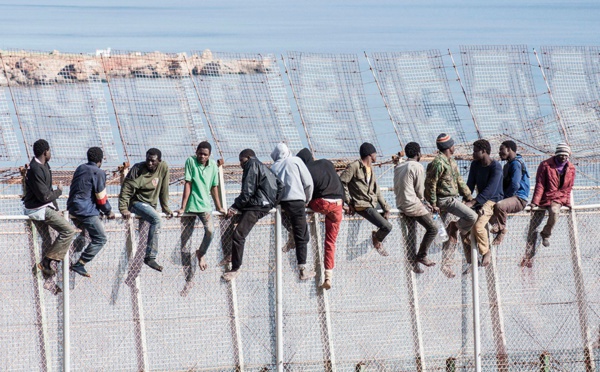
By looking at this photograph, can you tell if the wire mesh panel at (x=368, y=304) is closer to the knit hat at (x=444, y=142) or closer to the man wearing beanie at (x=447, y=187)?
the man wearing beanie at (x=447, y=187)

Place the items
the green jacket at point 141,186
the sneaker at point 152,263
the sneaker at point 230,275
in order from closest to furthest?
the green jacket at point 141,186 → the sneaker at point 152,263 → the sneaker at point 230,275

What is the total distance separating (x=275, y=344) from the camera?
1797cm

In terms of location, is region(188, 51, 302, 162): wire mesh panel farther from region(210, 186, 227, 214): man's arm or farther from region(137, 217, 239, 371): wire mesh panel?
region(137, 217, 239, 371): wire mesh panel

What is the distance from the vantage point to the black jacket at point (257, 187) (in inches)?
670

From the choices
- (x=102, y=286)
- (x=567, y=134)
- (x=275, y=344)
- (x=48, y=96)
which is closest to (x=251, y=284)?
(x=275, y=344)

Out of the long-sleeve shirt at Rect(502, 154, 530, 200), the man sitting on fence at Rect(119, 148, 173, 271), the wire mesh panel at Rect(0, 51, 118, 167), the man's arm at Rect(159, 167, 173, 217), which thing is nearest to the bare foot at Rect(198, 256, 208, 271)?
the man sitting on fence at Rect(119, 148, 173, 271)

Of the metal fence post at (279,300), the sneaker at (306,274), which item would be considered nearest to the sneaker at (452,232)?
the sneaker at (306,274)

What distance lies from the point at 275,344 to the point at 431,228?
10.1ft

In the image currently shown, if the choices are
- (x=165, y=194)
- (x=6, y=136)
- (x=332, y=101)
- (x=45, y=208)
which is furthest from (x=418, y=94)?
(x=45, y=208)

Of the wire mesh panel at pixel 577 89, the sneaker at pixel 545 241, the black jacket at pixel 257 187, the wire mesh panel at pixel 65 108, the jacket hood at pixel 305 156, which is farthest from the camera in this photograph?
the wire mesh panel at pixel 577 89

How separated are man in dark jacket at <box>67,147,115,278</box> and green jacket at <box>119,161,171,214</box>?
1.00 feet

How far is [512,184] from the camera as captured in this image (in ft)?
61.2

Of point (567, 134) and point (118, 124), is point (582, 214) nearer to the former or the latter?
point (567, 134)

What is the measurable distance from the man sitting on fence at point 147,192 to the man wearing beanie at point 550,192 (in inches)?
247
